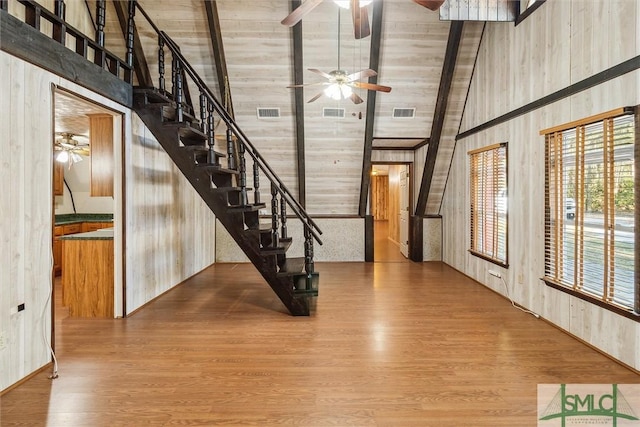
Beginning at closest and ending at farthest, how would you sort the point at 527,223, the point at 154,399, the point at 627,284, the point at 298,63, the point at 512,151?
the point at 154,399
the point at 627,284
the point at 527,223
the point at 512,151
the point at 298,63

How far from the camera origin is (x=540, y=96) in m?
3.79

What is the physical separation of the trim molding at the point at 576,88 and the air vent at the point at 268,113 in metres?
3.26

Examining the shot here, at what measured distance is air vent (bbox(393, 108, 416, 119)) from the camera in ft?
18.8

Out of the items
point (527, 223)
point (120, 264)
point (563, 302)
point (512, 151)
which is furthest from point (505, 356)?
point (120, 264)

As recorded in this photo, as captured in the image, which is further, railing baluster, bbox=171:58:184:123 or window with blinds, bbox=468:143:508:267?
window with blinds, bbox=468:143:508:267

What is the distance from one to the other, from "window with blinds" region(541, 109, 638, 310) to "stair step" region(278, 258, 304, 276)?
2717 millimetres

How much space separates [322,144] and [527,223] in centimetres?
346

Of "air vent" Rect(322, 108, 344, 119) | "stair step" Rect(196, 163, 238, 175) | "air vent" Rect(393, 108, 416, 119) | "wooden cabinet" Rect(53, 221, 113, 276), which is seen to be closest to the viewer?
"stair step" Rect(196, 163, 238, 175)

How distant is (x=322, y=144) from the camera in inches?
241

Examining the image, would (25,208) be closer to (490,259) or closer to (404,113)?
(404,113)

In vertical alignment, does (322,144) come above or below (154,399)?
above

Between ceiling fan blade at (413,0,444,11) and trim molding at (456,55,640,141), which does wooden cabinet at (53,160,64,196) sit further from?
trim molding at (456,55,640,141)

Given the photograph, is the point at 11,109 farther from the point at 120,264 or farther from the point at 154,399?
the point at 154,399

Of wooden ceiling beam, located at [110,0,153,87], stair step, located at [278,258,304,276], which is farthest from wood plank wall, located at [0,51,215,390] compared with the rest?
stair step, located at [278,258,304,276]
